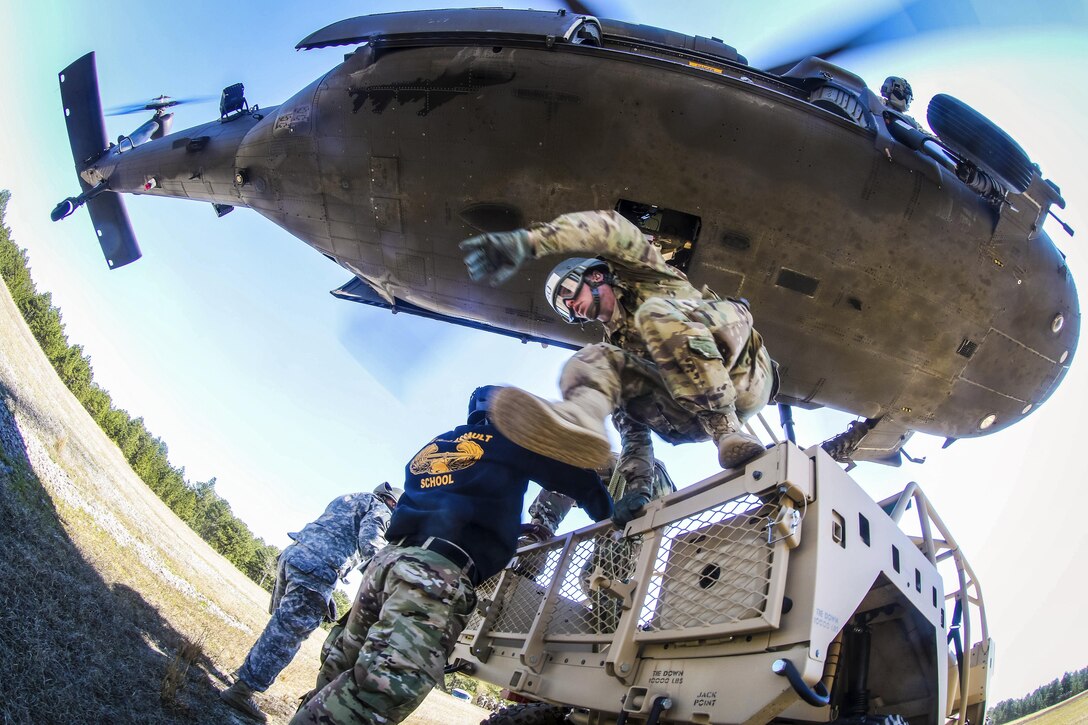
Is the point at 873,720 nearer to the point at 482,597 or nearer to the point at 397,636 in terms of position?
the point at 397,636

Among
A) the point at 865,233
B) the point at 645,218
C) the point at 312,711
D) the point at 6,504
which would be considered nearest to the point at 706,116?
the point at 645,218

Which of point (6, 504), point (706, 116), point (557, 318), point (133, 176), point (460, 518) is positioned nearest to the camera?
point (460, 518)

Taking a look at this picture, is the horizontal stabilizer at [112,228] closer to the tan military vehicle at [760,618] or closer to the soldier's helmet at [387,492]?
the soldier's helmet at [387,492]

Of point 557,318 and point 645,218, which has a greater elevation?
point 645,218

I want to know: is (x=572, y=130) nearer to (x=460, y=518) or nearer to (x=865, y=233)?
(x=865, y=233)

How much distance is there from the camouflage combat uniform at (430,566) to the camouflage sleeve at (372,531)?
155 cm

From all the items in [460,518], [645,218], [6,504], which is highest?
[645,218]

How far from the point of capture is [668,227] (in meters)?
5.51

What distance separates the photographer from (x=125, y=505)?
31.0 feet

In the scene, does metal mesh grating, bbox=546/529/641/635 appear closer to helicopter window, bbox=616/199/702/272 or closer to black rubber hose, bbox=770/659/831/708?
black rubber hose, bbox=770/659/831/708

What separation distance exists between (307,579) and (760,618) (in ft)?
12.4

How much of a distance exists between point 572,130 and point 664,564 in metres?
3.93

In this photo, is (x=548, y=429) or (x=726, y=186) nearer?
(x=548, y=429)

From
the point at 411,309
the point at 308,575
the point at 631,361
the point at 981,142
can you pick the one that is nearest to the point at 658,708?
the point at 631,361
